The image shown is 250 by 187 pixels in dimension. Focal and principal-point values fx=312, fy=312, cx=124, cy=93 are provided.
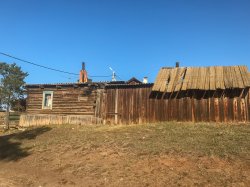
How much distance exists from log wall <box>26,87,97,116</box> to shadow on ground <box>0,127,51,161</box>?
11.0ft

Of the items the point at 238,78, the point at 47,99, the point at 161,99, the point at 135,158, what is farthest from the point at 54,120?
the point at 238,78

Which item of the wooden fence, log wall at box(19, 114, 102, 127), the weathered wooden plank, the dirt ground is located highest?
the weathered wooden plank

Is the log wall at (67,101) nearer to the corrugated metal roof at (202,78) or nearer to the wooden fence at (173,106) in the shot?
the wooden fence at (173,106)

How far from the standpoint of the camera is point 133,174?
1212 cm

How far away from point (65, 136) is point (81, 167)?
6927 mm

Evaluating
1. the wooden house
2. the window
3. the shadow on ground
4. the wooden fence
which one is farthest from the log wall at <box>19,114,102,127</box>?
the shadow on ground

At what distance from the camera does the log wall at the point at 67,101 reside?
2644cm

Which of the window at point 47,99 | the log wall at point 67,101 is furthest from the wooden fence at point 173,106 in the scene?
the window at point 47,99

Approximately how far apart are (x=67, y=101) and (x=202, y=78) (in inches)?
467

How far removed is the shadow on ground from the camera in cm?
1745

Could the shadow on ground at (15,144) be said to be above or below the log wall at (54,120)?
below

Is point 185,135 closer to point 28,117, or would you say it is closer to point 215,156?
point 215,156

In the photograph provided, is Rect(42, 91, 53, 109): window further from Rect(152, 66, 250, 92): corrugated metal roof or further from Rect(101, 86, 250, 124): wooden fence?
Rect(152, 66, 250, 92): corrugated metal roof

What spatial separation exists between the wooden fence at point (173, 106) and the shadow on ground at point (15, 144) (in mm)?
5548
